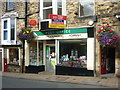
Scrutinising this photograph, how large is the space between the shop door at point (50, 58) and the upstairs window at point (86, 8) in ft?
11.5

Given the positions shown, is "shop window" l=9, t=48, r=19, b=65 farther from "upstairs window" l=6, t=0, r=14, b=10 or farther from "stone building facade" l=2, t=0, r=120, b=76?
"stone building facade" l=2, t=0, r=120, b=76

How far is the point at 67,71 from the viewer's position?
Result: 1255 cm

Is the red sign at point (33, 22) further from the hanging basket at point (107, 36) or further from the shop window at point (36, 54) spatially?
the hanging basket at point (107, 36)

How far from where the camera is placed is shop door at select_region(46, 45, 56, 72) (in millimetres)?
13959

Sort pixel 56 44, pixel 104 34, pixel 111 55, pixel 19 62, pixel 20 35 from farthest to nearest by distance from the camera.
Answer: pixel 19 62 → pixel 20 35 → pixel 56 44 → pixel 111 55 → pixel 104 34

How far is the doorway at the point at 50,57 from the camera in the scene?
13.9 meters

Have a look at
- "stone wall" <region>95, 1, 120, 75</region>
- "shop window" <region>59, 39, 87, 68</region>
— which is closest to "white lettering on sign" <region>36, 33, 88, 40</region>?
"shop window" <region>59, 39, 87, 68</region>

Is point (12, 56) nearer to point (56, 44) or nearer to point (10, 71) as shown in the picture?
point (10, 71)

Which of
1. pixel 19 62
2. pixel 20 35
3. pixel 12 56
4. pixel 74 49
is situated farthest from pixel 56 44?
pixel 12 56

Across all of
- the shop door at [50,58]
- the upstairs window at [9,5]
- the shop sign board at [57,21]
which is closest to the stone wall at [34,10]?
the shop door at [50,58]

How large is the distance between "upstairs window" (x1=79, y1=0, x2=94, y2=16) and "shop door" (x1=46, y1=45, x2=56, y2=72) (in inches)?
137

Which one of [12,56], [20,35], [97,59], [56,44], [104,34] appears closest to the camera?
[104,34]

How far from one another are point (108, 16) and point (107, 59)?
2.80 metres

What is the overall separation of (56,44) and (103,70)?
3708 millimetres
